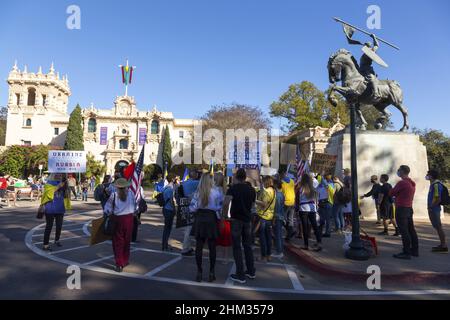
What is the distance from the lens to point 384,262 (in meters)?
6.01

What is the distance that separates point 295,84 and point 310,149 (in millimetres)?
14857

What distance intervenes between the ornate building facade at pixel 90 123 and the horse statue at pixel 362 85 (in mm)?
47288

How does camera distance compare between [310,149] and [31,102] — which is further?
[31,102]

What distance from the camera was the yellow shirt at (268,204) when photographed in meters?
6.54

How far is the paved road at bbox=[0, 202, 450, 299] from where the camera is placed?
4.58m

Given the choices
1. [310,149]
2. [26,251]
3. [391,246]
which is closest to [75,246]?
[26,251]

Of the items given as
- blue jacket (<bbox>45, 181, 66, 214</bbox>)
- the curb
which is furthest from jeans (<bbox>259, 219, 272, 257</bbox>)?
blue jacket (<bbox>45, 181, 66, 214</bbox>)

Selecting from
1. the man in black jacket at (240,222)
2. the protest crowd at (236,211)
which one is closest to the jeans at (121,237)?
the protest crowd at (236,211)

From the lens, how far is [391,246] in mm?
7410

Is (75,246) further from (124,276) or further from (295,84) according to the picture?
(295,84)

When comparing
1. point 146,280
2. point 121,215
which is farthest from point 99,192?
point 146,280

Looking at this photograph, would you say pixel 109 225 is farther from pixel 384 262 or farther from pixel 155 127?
pixel 155 127

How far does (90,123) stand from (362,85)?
57079mm

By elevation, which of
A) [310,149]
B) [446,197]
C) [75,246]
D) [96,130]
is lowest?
[75,246]
